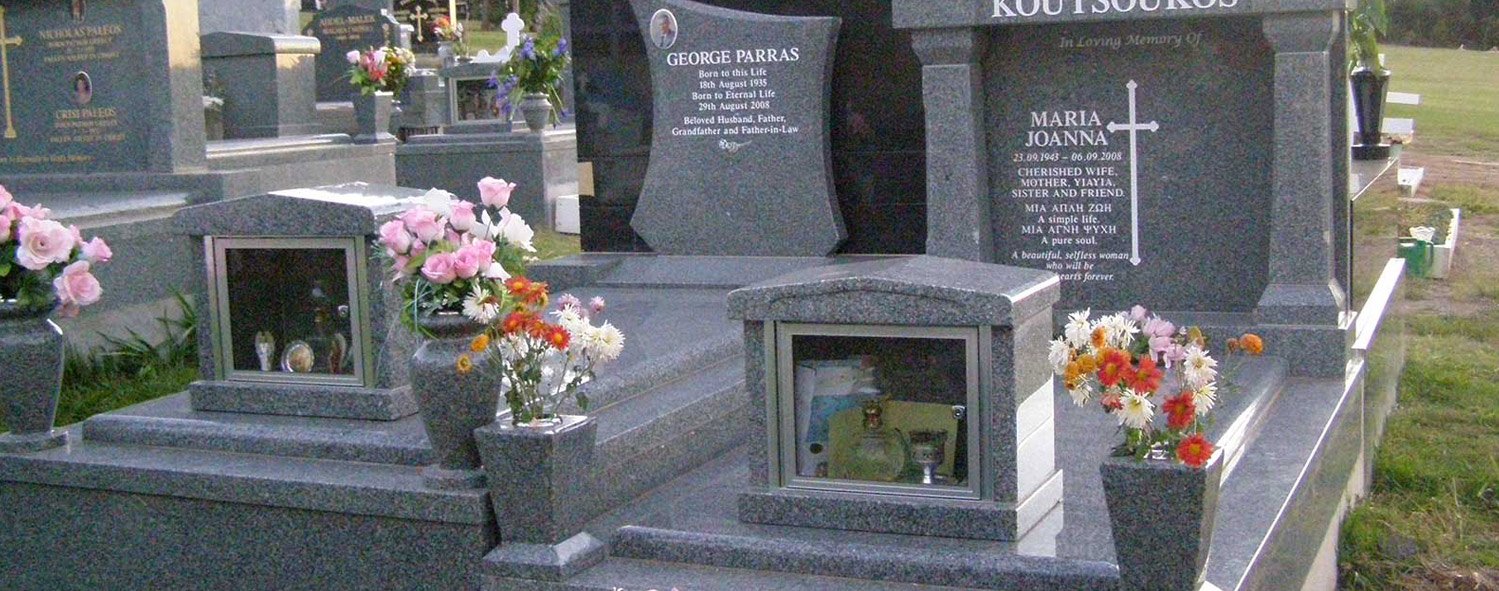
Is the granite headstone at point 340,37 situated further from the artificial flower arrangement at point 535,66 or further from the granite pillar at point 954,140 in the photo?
the granite pillar at point 954,140

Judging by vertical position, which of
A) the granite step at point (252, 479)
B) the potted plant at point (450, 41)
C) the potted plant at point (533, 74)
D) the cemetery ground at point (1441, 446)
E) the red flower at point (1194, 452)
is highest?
the potted plant at point (450, 41)

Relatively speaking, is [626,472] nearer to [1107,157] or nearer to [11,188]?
[1107,157]

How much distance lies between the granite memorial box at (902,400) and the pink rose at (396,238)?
3.08ft

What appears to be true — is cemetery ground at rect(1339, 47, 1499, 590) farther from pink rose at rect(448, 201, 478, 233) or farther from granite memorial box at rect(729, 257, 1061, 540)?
pink rose at rect(448, 201, 478, 233)

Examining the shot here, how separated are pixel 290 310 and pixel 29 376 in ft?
2.96

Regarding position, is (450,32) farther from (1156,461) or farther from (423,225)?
(1156,461)

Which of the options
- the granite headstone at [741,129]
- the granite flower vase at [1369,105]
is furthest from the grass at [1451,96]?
the granite headstone at [741,129]

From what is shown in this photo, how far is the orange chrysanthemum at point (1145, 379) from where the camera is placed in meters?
3.65

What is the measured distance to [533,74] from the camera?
13344 millimetres

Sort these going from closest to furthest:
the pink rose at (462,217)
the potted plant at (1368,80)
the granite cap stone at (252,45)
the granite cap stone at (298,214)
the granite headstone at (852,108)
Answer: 1. the pink rose at (462,217)
2. the granite cap stone at (298,214)
3. the granite headstone at (852,108)
4. the potted plant at (1368,80)
5. the granite cap stone at (252,45)

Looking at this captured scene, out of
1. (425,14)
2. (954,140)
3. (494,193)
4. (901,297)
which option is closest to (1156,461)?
(901,297)

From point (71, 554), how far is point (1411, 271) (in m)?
9.38

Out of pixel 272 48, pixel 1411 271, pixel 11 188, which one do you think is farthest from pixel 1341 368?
pixel 272 48

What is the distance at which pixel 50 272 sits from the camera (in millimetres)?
5430
